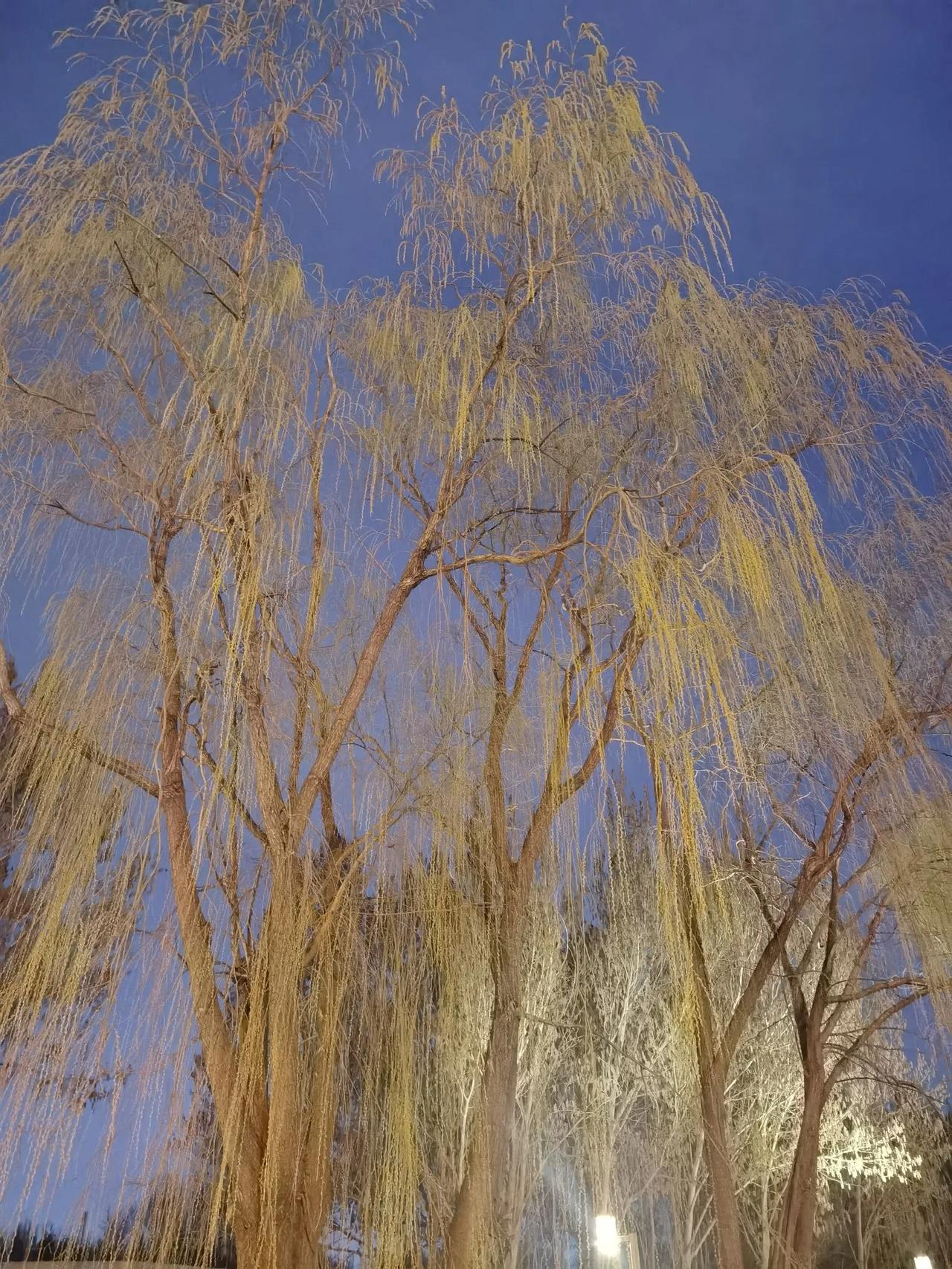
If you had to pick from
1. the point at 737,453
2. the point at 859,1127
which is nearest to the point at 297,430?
the point at 737,453

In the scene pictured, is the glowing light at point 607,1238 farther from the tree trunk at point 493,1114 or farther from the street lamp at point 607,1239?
the tree trunk at point 493,1114

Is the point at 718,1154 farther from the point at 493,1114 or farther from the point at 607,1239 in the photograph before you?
the point at 607,1239

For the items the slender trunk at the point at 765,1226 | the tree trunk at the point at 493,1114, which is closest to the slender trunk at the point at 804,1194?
the tree trunk at the point at 493,1114

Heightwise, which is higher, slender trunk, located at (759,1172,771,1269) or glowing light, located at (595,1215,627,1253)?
slender trunk, located at (759,1172,771,1269)

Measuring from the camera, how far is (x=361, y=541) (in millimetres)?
3693

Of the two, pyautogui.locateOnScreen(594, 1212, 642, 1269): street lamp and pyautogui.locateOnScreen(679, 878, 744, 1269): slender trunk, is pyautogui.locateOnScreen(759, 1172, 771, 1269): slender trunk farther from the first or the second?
pyautogui.locateOnScreen(679, 878, 744, 1269): slender trunk

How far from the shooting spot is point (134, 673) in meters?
3.26

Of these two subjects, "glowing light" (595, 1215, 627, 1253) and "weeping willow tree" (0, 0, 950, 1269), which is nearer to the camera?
"weeping willow tree" (0, 0, 950, 1269)

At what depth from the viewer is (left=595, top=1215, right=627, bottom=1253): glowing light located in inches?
249

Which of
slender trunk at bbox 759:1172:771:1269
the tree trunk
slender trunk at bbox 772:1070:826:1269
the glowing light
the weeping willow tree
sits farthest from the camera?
slender trunk at bbox 759:1172:771:1269

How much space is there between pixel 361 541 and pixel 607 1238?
17.4 feet

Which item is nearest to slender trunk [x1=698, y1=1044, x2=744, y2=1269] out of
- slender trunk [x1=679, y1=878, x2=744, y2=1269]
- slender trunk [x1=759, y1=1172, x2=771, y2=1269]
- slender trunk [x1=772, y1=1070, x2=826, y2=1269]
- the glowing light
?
slender trunk [x1=679, y1=878, x2=744, y2=1269]

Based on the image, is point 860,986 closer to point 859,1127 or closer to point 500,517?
point 859,1127

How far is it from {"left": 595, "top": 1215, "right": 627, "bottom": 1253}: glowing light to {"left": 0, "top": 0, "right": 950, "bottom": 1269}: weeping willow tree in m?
2.37
